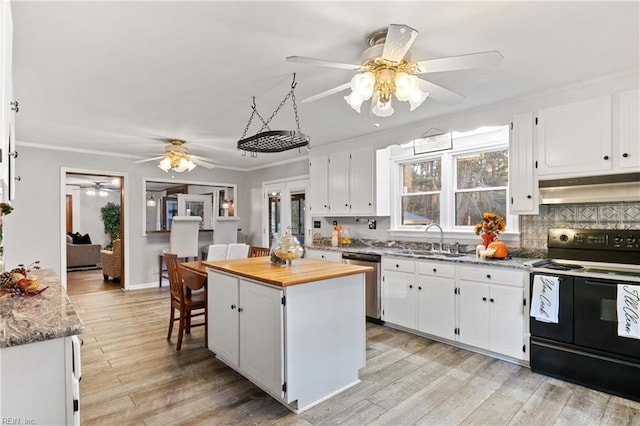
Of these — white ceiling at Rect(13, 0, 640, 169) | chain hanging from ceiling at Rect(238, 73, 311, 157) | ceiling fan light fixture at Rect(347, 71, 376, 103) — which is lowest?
chain hanging from ceiling at Rect(238, 73, 311, 157)

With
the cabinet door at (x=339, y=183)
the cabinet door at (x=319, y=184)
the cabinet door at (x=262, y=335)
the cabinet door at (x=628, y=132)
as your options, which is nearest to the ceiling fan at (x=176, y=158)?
the cabinet door at (x=319, y=184)

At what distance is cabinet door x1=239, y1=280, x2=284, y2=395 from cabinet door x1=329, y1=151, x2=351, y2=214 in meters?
2.55

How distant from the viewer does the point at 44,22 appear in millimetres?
1955

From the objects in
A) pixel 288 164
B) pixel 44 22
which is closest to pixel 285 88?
pixel 44 22

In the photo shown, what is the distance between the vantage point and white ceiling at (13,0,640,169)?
6.13ft

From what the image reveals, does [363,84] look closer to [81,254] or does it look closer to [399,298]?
[399,298]

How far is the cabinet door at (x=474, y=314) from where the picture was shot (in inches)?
121

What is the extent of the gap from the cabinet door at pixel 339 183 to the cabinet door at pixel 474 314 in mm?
2041

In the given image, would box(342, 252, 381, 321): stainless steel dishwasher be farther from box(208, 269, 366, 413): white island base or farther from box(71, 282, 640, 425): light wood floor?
box(208, 269, 366, 413): white island base

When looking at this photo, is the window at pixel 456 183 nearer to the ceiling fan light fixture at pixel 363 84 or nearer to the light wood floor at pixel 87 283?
the ceiling fan light fixture at pixel 363 84

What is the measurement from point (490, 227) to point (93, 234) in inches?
433

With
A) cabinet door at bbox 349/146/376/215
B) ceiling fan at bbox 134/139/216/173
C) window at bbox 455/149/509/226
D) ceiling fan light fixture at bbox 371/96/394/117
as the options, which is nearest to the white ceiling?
ceiling fan light fixture at bbox 371/96/394/117

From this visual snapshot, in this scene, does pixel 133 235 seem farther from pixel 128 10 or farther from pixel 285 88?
pixel 128 10

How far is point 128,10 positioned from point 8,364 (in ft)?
5.85
